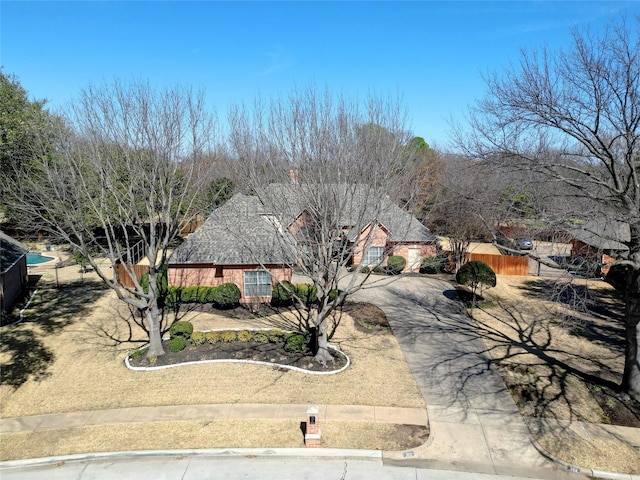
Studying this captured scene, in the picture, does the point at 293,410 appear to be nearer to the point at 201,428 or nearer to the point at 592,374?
the point at 201,428

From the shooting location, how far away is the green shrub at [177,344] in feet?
48.6

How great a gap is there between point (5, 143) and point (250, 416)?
17.0m

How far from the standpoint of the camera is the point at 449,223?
28.0m

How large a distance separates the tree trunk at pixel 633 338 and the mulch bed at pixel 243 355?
820 centimetres

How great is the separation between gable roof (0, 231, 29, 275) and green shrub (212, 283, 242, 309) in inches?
355

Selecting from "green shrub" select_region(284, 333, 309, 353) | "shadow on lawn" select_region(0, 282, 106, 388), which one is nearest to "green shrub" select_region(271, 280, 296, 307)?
"green shrub" select_region(284, 333, 309, 353)

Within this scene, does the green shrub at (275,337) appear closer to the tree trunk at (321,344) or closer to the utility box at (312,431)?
the tree trunk at (321,344)

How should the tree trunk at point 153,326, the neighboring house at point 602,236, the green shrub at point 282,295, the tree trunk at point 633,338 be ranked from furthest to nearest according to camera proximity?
the green shrub at point 282,295
the tree trunk at point 153,326
the tree trunk at point 633,338
the neighboring house at point 602,236

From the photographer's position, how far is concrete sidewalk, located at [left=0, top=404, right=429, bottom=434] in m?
10.9

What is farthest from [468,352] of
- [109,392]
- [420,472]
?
[109,392]

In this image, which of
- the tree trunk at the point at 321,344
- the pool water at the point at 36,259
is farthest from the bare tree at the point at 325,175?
the pool water at the point at 36,259

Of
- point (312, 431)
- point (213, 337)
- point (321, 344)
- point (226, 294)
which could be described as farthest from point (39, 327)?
point (312, 431)

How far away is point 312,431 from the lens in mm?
9812

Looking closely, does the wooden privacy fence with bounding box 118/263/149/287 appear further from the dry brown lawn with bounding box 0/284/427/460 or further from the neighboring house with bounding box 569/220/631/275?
the neighboring house with bounding box 569/220/631/275
